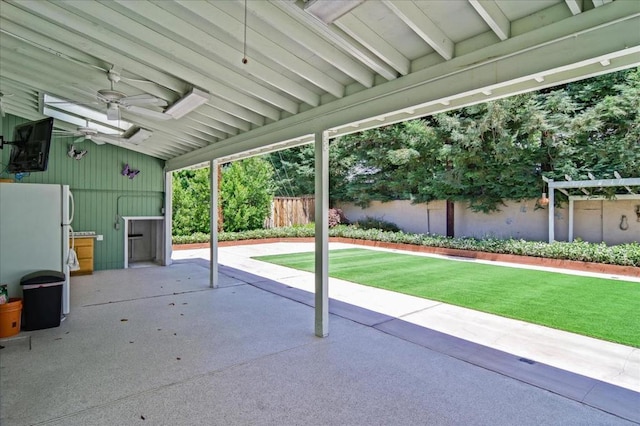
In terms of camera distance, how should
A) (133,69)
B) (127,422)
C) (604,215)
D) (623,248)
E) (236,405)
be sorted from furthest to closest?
(604,215) → (623,248) → (133,69) → (236,405) → (127,422)

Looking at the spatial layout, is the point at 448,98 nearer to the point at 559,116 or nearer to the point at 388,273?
the point at 388,273

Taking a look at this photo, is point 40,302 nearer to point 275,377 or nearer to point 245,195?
point 275,377

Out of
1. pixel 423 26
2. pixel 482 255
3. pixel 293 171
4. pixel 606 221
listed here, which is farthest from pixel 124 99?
pixel 293 171

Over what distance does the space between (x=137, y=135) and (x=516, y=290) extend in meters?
7.25

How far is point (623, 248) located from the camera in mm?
7719

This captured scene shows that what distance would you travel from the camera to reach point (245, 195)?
14031 mm

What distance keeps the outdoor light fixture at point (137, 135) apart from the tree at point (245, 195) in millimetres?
6886

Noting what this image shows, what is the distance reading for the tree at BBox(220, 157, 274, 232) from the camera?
13.9 meters

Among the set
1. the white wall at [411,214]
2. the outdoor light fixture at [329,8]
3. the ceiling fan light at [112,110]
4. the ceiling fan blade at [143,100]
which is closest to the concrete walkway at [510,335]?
the outdoor light fixture at [329,8]

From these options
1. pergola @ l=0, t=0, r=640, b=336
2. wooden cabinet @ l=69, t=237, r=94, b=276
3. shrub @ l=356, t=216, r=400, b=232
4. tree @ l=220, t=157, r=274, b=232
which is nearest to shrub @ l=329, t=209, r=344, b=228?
shrub @ l=356, t=216, r=400, b=232

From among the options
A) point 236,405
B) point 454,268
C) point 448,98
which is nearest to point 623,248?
point 454,268

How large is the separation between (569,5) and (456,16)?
0.65 m

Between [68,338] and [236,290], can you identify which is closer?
[68,338]

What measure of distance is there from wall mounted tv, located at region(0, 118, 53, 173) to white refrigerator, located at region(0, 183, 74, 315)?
1.05ft
